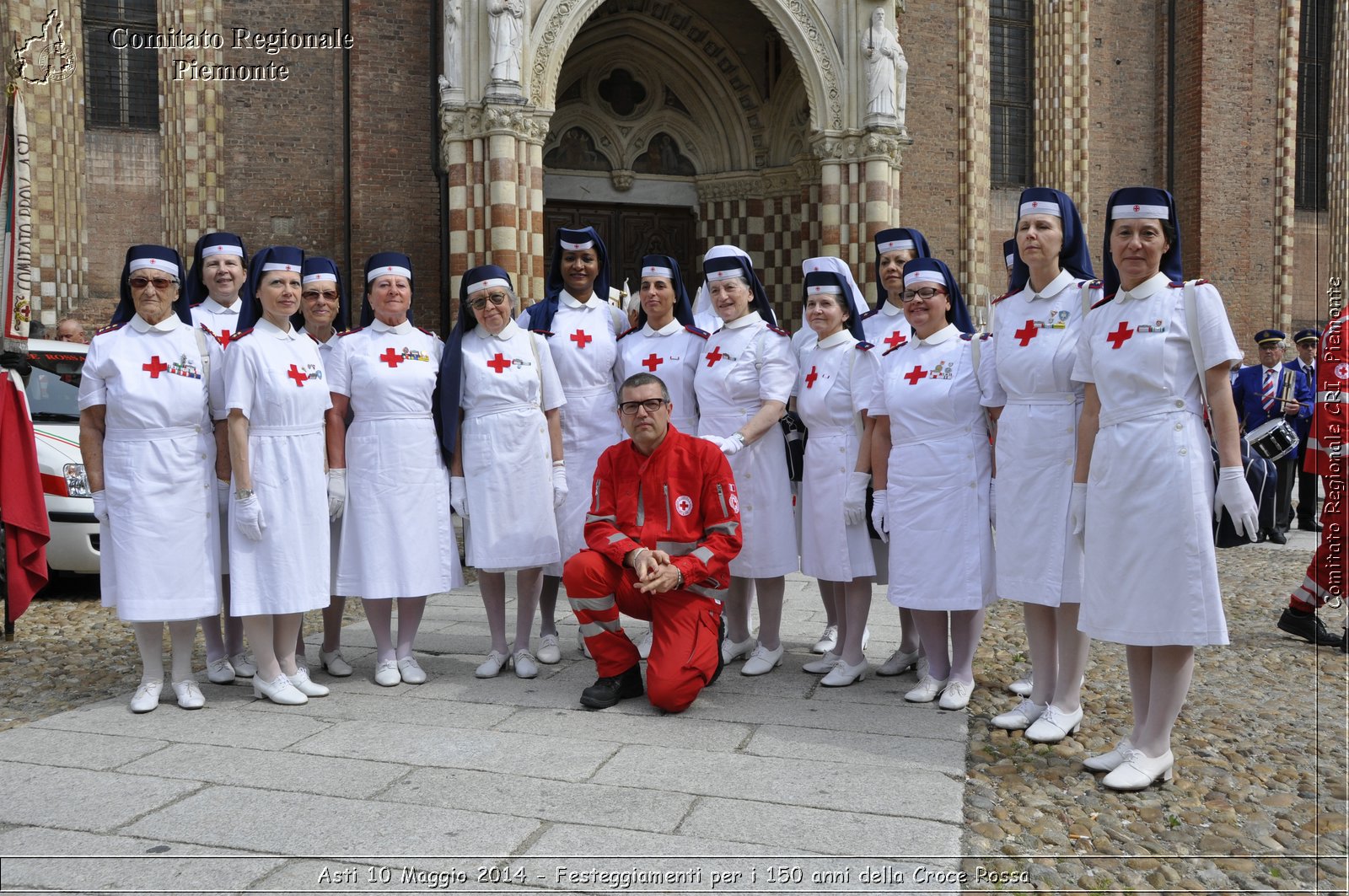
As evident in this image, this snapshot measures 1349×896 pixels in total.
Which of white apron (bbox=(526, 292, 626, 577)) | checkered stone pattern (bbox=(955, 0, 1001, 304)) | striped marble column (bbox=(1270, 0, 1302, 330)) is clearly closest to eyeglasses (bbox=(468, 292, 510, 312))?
white apron (bbox=(526, 292, 626, 577))

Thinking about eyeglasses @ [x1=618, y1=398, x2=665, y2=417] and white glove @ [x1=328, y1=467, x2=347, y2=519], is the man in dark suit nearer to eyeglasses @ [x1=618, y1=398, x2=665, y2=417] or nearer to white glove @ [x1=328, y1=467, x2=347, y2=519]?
eyeglasses @ [x1=618, y1=398, x2=665, y2=417]

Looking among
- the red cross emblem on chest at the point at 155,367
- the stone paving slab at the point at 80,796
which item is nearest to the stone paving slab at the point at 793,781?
the stone paving slab at the point at 80,796

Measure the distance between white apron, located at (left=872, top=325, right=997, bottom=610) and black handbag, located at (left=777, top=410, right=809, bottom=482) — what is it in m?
0.83

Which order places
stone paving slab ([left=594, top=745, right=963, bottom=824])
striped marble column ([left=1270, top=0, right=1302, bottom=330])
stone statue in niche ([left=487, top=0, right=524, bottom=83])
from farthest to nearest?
striped marble column ([left=1270, top=0, right=1302, bottom=330]) < stone statue in niche ([left=487, top=0, right=524, bottom=83]) < stone paving slab ([left=594, top=745, right=963, bottom=824])

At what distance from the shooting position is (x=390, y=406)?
6039 millimetres

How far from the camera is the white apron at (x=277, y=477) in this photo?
559 centimetres

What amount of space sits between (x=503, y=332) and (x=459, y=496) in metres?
0.92

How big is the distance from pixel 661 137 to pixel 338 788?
45.4 ft

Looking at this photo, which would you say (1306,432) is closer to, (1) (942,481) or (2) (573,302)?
(1) (942,481)

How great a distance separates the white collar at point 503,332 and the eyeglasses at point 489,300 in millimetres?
109

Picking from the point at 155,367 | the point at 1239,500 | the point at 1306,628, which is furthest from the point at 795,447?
the point at 1306,628

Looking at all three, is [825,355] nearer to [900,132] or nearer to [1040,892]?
[1040,892]

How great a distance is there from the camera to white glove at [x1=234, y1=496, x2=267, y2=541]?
550 cm

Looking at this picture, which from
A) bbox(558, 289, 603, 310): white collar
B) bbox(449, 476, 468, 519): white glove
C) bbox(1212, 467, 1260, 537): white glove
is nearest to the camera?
bbox(1212, 467, 1260, 537): white glove
